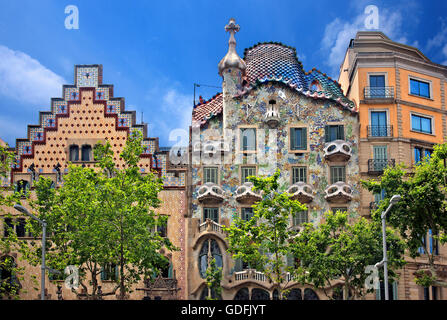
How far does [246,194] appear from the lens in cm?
Result: 3916

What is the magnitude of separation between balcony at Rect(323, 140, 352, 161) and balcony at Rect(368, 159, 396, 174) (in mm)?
1499

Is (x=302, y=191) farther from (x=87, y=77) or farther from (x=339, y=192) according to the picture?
(x=87, y=77)

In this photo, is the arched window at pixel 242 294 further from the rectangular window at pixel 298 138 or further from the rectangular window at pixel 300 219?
the rectangular window at pixel 298 138

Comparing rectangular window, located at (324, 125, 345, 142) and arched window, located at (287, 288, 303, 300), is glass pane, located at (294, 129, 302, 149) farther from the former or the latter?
arched window, located at (287, 288, 303, 300)

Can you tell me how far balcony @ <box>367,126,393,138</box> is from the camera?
40.7 m

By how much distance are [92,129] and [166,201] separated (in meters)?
6.96

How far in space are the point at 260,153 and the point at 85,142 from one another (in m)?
11.6

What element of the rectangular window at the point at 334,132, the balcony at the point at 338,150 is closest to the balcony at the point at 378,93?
the rectangular window at the point at 334,132

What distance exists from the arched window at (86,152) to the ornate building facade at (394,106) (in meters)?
17.9

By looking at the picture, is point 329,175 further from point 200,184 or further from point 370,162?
point 200,184

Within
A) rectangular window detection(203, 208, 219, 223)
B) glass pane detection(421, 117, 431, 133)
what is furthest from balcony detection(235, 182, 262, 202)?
glass pane detection(421, 117, 431, 133)

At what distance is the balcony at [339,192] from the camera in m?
39.1

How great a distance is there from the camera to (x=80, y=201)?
33.8 meters
